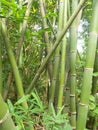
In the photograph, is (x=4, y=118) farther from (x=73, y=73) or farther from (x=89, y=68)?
(x=73, y=73)

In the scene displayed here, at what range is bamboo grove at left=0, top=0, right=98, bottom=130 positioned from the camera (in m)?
0.89

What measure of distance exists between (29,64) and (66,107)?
0.49m

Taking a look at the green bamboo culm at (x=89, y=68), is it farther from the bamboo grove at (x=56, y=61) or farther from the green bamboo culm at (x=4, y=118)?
the green bamboo culm at (x=4, y=118)

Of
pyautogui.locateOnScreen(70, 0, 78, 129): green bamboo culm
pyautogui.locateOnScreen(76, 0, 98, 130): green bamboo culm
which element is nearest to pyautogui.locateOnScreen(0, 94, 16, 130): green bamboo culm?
pyautogui.locateOnScreen(76, 0, 98, 130): green bamboo culm

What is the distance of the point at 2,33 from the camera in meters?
1.09

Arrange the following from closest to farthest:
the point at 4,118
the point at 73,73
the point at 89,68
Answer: the point at 4,118 < the point at 89,68 < the point at 73,73

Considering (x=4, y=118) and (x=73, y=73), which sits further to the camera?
(x=73, y=73)

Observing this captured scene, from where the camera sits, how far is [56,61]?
48.1 inches

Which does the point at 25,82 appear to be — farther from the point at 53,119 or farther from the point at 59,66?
the point at 53,119

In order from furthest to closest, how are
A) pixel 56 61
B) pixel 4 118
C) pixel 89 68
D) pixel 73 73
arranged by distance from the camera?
pixel 56 61
pixel 73 73
pixel 89 68
pixel 4 118

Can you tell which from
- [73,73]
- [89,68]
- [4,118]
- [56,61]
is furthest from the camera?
[56,61]

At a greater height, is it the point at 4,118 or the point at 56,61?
the point at 4,118

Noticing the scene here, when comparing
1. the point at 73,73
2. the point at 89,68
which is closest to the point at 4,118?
the point at 89,68

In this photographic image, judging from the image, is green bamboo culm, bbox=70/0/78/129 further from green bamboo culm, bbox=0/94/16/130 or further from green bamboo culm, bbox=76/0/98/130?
green bamboo culm, bbox=0/94/16/130
